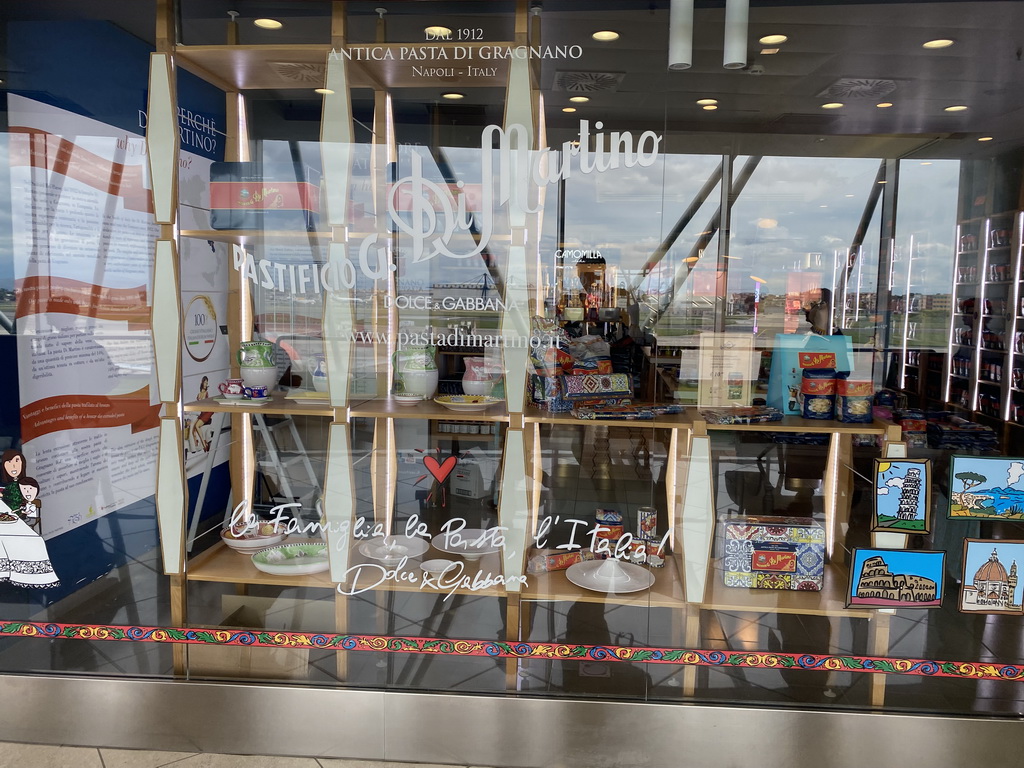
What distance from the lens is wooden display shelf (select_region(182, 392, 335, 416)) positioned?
2.39 m

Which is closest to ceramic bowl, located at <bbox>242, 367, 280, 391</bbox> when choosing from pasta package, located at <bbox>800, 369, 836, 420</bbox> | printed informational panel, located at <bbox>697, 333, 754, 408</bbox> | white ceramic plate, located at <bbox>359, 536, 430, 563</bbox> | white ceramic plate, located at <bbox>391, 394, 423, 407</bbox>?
white ceramic plate, located at <bbox>391, 394, 423, 407</bbox>

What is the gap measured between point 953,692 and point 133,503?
3.16 metres

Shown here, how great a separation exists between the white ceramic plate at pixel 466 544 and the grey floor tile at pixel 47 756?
1349 mm

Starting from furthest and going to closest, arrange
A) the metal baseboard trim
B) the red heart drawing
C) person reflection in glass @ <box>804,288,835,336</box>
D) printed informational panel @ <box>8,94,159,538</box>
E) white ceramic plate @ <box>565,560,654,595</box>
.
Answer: person reflection in glass @ <box>804,288,835,336</box> → printed informational panel @ <box>8,94,159,538</box> → the red heart drawing → white ceramic plate @ <box>565,560,654,595</box> → the metal baseboard trim

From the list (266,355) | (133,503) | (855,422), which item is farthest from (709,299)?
(133,503)

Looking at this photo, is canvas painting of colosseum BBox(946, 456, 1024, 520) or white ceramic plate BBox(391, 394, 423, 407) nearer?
canvas painting of colosseum BBox(946, 456, 1024, 520)

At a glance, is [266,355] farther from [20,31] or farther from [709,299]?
[709,299]

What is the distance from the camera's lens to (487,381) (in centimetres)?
238

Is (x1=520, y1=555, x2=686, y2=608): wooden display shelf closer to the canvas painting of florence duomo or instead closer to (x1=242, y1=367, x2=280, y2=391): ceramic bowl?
the canvas painting of florence duomo

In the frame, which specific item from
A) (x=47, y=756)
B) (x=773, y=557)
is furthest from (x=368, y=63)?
(x=47, y=756)

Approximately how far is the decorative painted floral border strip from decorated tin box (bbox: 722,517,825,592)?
0.82 feet

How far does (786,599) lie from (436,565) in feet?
4.12

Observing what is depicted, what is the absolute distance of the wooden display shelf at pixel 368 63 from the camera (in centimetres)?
221

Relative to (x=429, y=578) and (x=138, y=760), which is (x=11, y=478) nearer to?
(x=138, y=760)
